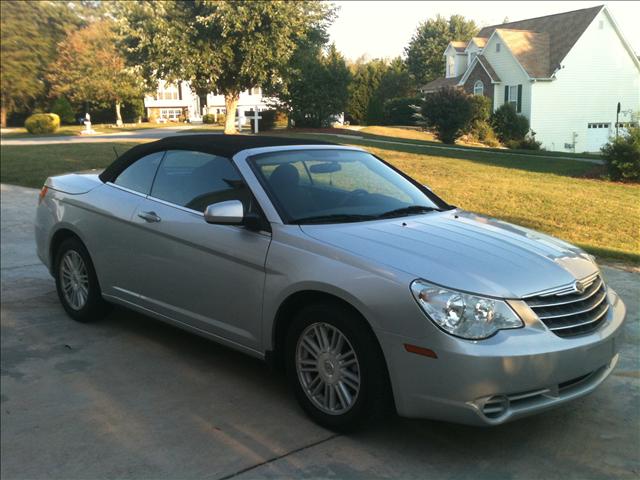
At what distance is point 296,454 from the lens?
10.8ft

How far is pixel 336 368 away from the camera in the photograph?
344 centimetres

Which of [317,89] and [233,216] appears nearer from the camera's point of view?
[233,216]

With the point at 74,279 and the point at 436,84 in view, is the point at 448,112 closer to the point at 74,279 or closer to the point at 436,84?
the point at 436,84

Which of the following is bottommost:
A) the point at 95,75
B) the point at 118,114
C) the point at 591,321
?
the point at 591,321

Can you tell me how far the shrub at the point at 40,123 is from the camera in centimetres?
4159

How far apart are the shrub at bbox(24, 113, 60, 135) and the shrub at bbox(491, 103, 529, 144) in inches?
1561

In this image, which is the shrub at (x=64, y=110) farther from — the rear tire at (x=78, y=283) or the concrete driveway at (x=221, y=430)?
the concrete driveway at (x=221, y=430)

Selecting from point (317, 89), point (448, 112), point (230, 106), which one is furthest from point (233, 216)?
point (317, 89)

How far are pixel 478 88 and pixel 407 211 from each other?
4.65 m

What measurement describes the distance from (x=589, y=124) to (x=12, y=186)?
38.9 feet

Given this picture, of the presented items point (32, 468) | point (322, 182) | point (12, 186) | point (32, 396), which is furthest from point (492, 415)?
point (12, 186)

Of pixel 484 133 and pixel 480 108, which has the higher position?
pixel 480 108

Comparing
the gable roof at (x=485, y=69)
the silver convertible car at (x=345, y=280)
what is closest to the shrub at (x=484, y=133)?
the gable roof at (x=485, y=69)

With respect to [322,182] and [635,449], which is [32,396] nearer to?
[322,182]
